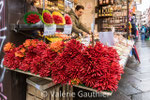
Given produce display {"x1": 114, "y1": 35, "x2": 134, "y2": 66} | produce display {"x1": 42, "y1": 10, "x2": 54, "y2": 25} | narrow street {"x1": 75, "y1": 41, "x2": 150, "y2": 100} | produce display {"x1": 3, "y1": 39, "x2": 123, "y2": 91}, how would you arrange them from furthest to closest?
narrow street {"x1": 75, "y1": 41, "x2": 150, "y2": 100} → produce display {"x1": 114, "y1": 35, "x2": 134, "y2": 66} → produce display {"x1": 42, "y1": 10, "x2": 54, "y2": 25} → produce display {"x1": 3, "y1": 39, "x2": 123, "y2": 91}

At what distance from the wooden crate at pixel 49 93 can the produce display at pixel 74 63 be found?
0.35 metres

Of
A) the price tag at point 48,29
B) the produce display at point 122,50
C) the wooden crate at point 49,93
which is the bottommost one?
the wooden crate at point 49,93

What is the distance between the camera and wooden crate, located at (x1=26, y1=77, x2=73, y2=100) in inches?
64.9

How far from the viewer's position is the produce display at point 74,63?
1078 millimetres

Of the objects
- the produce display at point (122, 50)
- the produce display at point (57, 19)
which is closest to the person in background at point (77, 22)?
the produce display at point (122, 50)

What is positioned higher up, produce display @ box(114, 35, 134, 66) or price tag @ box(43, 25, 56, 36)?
price tag @ box(43, 25, 56, 36)

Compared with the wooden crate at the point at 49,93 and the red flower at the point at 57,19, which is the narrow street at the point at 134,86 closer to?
the wooden crate at the point at 49,93

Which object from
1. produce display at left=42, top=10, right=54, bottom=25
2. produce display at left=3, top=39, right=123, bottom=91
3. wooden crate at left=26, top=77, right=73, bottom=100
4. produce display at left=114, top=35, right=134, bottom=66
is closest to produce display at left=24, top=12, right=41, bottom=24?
produce display at left=42, top=10, right=54, bottom=25

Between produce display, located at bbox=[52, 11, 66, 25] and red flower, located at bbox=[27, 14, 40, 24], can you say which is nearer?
red flower, located at bbox=[27, 14, 40, 24]

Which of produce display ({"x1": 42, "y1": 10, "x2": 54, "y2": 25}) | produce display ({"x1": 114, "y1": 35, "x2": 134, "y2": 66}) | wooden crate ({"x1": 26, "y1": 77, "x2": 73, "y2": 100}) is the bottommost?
wooden crate ({"x1": 26, "y1": 77, "x2": 73, "y2": 100})

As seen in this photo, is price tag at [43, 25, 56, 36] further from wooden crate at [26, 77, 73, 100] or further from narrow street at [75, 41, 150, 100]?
narrow street at [75, 41, 150, 100]

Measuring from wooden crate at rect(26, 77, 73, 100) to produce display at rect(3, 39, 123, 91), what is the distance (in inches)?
13.7

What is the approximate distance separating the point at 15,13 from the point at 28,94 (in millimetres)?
1157

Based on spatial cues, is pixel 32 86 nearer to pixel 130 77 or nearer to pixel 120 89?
pixel 120 89
